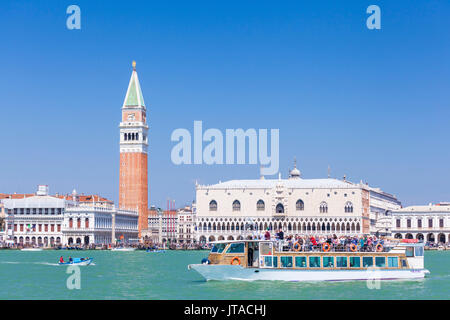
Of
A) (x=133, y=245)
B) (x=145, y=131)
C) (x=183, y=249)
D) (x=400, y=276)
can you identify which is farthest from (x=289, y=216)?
(x=400, y=276)

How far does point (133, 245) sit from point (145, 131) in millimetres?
26383

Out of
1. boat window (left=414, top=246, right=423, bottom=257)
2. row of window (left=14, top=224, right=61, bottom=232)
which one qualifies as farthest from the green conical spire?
boat window (left=414, top=246, right=423, bottom=257)

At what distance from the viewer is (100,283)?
145 ft

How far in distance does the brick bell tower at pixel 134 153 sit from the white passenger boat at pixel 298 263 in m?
106

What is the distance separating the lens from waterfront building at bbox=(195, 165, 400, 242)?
125625mm

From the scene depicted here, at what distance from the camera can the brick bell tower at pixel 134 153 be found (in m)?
148

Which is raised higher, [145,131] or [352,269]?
[145,131]

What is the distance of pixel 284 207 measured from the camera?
415 ft

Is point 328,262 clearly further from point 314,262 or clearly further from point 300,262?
point 300,262
